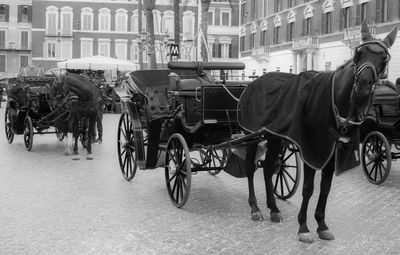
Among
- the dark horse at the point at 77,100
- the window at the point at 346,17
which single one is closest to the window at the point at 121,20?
the window at the point at 346,17

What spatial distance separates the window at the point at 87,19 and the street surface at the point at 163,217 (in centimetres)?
5567

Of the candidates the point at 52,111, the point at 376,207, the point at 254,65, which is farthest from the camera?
the point at 254,65

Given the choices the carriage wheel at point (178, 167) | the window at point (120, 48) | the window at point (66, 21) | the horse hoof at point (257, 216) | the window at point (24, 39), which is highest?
the window at point (66, 21)

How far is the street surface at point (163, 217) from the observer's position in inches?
231

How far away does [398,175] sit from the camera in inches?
416

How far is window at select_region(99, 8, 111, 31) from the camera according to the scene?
211ft

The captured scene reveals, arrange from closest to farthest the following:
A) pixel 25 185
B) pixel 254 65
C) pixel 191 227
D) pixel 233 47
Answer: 1. pixel 191 227
2. pixel 25 185
3. pixel 254 65
4. pixel 233 47

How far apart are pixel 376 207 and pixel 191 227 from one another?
2.68 metres

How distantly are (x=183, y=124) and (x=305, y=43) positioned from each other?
33.7 m

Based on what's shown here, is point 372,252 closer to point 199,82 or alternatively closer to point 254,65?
point 199,82

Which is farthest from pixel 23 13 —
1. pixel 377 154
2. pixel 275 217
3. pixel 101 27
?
pixel 275 217

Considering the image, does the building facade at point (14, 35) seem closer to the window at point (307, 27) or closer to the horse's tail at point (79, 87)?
the window at point (307, 27)

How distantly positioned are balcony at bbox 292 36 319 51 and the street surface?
29747 mm

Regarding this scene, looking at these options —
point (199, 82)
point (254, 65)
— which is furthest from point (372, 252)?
point (254, 65)
